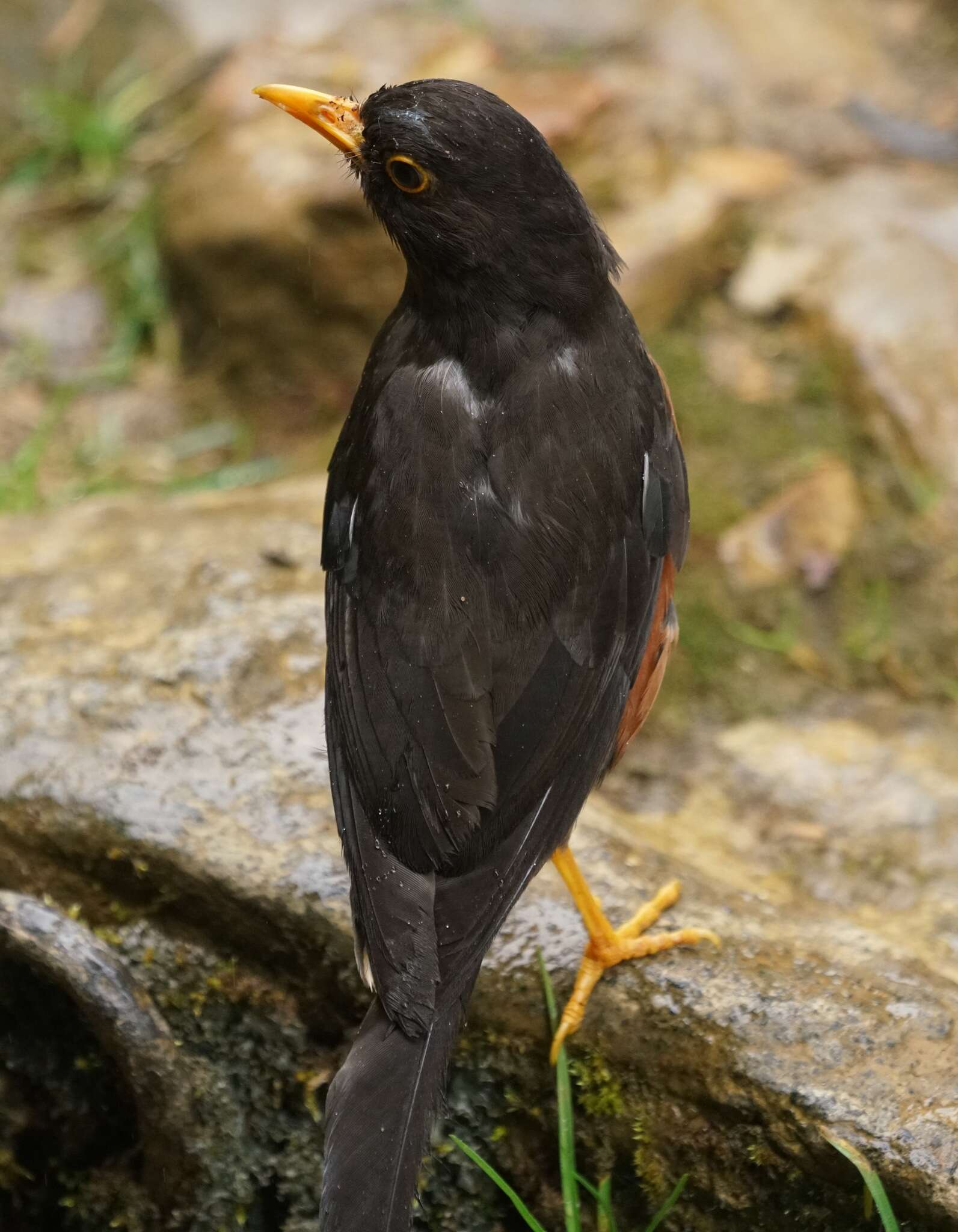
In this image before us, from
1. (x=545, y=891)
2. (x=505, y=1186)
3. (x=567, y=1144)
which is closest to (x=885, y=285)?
(x=545, y=891)

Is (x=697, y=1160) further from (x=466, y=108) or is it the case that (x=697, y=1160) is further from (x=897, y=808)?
(x=466, y=108)

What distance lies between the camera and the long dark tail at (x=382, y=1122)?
272 cm

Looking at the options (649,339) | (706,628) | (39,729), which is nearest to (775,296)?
(649,339)

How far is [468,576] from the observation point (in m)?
3.20

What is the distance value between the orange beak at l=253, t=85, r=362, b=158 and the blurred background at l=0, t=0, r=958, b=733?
2492mm

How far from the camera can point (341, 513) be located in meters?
3.55

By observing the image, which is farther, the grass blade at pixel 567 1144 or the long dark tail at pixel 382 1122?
the grass blade at pixel 567 1144

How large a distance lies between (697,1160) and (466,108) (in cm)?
238

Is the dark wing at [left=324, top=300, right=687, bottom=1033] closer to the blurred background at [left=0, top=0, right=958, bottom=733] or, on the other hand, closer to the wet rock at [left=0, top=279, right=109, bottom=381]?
the blurred background at [left=0, top=0, right=958, bottom=733]

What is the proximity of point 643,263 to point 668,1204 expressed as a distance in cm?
434

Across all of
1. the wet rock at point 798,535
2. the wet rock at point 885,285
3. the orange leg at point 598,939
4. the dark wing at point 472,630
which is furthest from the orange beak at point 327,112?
the wet rock at point 885,285

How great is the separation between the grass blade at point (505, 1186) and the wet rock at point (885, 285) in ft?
11.3

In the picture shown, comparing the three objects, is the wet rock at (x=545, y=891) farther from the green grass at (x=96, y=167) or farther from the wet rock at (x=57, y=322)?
the green grass at (x=96, y=167)

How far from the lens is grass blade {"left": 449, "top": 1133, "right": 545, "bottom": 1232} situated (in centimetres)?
310
